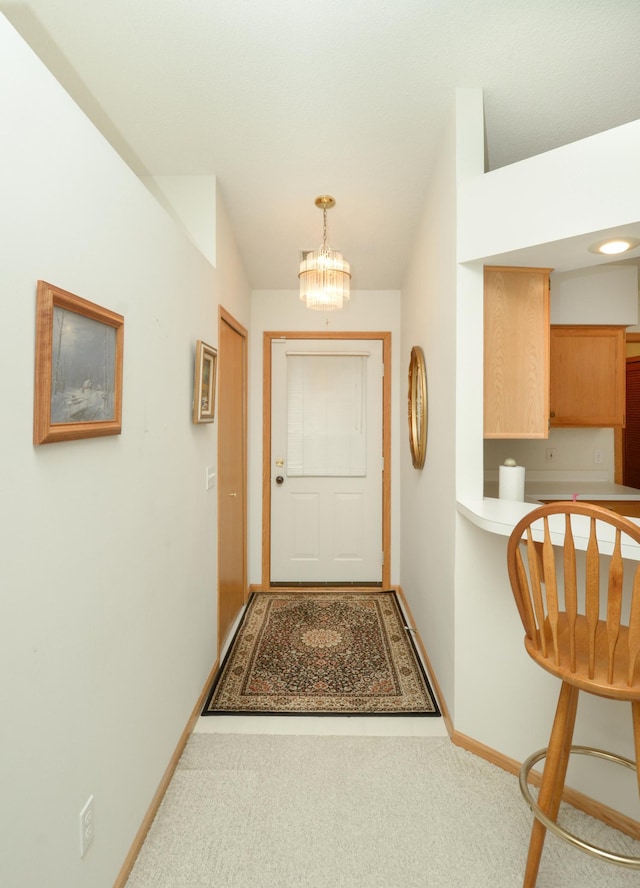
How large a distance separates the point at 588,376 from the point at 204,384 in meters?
2.39

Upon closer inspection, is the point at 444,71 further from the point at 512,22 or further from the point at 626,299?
the point at 626,299

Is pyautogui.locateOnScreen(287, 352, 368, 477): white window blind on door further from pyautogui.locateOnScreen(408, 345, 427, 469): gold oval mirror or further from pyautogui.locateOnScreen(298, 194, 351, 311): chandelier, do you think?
pyautogui.locateOnScreen(298, 194, 351, 311): chandelier

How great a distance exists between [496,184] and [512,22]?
482mm

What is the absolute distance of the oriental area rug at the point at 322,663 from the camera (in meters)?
2.36

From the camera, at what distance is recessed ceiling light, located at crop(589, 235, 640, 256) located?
1636 millimetres

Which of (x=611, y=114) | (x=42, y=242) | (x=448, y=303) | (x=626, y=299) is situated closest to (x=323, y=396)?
(x=448, y=303)

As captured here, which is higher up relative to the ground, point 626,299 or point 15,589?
point 626,299

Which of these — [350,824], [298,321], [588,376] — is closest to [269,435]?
[298,321]

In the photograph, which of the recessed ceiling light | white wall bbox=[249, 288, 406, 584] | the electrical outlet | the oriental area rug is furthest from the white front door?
the electrical outlet

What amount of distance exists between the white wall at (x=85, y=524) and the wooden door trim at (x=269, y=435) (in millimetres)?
1822

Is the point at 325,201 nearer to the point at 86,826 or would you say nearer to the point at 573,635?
→ the point at 573,635

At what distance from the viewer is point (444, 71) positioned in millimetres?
1843

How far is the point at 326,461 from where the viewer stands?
396 cm

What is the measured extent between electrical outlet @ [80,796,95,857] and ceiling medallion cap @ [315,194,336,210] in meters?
2.78
